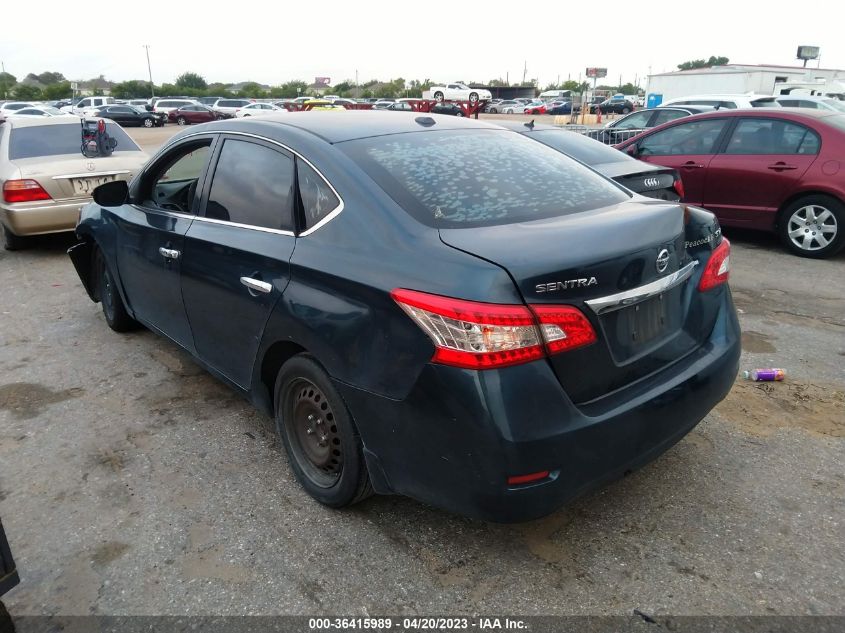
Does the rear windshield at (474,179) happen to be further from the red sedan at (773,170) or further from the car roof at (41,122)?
the car roof at (41,122)

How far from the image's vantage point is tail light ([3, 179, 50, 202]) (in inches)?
281

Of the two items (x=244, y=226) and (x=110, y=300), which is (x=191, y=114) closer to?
(x=110, y=300)

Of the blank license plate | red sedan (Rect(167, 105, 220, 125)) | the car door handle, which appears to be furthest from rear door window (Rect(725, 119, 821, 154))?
red sedan (Rect(167, 105, 220, 125))

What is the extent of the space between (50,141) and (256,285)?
6.58 m

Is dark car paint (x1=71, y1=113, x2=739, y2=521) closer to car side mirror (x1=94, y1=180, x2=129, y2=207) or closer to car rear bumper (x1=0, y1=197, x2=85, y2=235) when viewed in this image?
car side mirror (x1=94, y1=180, x2=129, y2=207)

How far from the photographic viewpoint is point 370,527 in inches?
111

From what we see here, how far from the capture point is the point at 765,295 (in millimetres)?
5871

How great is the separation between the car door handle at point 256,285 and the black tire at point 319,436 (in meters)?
0.33

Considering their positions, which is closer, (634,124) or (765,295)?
(765,295)

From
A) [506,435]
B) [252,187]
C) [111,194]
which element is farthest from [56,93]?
[506,435]

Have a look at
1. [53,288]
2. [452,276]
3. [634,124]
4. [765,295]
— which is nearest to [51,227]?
[53,288]

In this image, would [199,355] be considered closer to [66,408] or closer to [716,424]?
[66,408]

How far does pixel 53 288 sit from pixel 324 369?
5.05m

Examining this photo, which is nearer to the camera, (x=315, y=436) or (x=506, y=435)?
(x=506, y=435)
